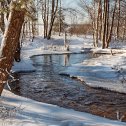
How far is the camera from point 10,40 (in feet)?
22.3

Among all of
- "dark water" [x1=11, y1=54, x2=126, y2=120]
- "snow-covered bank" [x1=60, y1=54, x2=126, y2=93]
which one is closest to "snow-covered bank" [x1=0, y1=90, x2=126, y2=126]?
"dark water" [x1=11, y1=54, x2=126, y2=120]

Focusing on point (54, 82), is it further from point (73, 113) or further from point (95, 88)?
point (73, 113)

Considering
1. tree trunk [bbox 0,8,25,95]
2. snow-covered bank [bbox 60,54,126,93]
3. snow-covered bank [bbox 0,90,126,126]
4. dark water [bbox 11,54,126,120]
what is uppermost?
tree trunk [bbox 0,8,25,95]

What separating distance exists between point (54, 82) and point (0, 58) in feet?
27.8

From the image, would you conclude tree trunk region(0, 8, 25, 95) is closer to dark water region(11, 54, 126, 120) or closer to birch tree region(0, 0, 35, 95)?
birch tree region(0, 0, 35, 95)

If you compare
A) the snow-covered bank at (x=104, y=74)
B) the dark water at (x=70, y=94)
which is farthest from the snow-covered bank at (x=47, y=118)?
the snow-covered bank at (x=104, y=74)

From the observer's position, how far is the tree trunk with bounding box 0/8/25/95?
6.64m

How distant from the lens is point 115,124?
7578mm

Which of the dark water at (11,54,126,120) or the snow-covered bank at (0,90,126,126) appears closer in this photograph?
the snow-covered bank at (0,90,126,126)

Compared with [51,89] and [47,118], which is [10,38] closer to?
[47,118]

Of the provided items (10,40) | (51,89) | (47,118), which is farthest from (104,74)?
(10,40)

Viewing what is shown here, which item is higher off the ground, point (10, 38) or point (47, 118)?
point (10, 38)

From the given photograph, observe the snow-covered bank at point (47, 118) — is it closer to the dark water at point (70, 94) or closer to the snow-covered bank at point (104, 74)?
the dark water at point (70, 94)

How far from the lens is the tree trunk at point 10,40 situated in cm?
664
